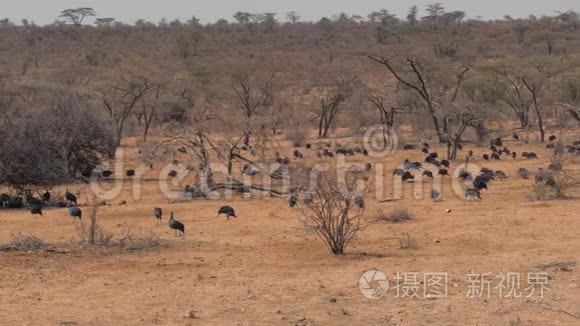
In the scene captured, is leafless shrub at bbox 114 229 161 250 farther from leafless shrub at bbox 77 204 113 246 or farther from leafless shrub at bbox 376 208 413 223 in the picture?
leafless shrub at bbox 376 208 413 223

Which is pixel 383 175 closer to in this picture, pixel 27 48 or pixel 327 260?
pixel 327 260

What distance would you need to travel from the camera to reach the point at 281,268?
8906mm

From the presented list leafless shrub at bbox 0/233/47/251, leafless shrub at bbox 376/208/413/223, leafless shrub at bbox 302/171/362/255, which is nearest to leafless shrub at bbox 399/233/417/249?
leafless shrub at bbox 302/171/362/255

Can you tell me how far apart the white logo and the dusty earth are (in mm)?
94

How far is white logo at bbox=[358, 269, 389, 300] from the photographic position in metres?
7.59

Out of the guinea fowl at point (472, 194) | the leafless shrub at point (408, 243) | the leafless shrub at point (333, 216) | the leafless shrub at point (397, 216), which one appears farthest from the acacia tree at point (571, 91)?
the leafless shrub at point (333, 216)

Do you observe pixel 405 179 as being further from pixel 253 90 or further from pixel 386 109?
pixel 253 90

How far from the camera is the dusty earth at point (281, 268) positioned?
22.8 feet

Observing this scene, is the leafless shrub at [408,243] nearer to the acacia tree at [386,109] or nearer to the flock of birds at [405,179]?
the flock of birds at [405,179]

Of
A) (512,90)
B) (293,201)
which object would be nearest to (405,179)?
(293,201)

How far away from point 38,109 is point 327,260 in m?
11.5

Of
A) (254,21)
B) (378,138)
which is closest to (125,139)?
(378,138)

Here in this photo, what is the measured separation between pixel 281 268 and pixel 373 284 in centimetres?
137

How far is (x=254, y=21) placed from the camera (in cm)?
7781
